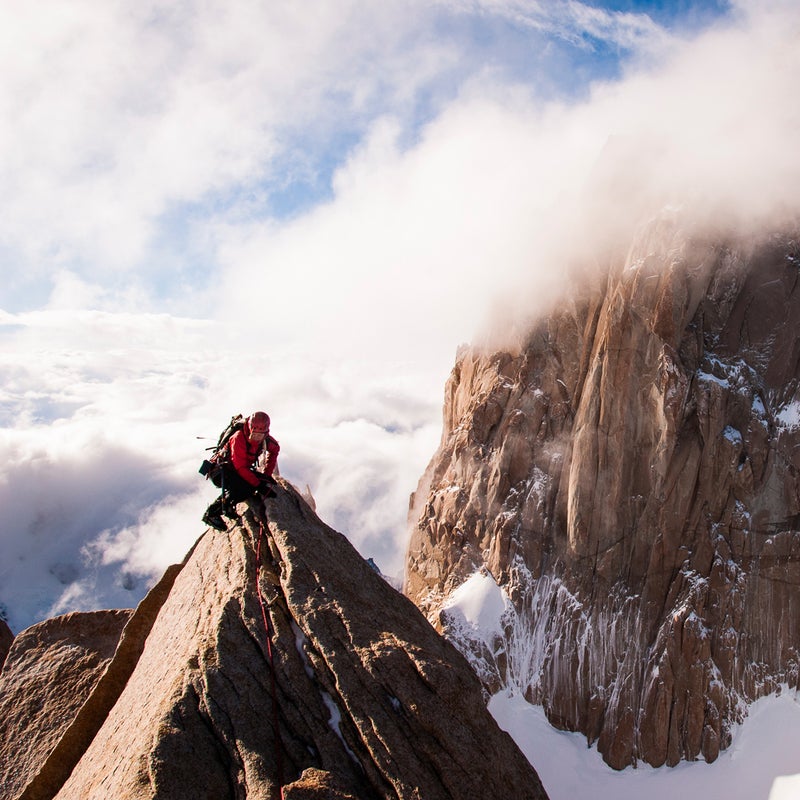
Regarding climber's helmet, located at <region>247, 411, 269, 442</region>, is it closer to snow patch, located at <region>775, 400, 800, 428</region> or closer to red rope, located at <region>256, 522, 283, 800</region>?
red rope, located at <region>256, 522, 283, 800</region>

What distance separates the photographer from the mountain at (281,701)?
411 inches

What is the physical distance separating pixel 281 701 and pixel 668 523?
152 ft

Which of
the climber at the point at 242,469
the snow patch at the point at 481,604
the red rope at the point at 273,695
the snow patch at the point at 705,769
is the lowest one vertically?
the snow patch at the point at 705,769

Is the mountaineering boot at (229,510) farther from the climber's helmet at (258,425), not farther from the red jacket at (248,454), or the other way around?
the climber's helmet at (258,425)

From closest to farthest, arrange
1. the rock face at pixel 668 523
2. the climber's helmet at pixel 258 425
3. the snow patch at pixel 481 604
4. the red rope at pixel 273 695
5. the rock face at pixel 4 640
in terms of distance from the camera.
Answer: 1. the red rope at pixel 273 695
2. the climber's helmet at pixel 258 425
3. the rock face at pixel 4 640
4. the rock face at pixel 668 523
5. the snow patch at pixel 481 604

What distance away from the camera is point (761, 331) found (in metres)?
54.0

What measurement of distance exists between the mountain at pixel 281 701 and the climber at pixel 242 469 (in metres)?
0.41

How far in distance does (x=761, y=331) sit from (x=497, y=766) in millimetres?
53142

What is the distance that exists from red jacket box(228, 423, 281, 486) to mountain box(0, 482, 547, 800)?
80cm

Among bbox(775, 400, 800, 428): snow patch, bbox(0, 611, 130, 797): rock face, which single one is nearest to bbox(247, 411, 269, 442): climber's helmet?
bbox(0, 611, 130, 797): rock face

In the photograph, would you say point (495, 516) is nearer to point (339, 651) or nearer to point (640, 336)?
point (640, 336)

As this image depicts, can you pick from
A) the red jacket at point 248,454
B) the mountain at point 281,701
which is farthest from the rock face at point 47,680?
the red jacket at point 248,454

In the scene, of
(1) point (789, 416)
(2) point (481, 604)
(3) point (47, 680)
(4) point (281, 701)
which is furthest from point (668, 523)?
(4) point (281, 701)

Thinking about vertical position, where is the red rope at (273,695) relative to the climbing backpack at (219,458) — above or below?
below
